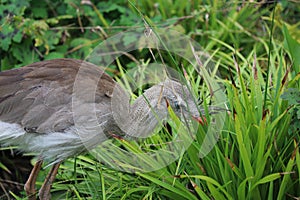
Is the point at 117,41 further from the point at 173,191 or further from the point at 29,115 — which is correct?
the point at 173,191

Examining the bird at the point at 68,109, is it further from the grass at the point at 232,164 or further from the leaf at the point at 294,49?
the leaf at the point at 294,49

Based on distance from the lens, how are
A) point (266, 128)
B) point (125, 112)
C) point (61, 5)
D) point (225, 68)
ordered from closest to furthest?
point (266, 128) → point (125, 112) → point (225, 68) → point (61, 5)

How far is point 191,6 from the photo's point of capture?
466 cm

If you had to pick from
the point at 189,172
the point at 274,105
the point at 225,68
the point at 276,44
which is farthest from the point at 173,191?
the point at 276,44

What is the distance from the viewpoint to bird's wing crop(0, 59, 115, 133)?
9.12 ft

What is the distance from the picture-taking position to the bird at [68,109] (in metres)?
2.76

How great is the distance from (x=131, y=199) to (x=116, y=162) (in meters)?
0.22

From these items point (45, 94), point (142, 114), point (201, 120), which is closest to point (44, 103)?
point (45, 94)

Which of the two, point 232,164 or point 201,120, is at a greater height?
point 201,120

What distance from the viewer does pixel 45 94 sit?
9.27 feet

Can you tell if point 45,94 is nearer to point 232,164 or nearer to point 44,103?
point 44,103

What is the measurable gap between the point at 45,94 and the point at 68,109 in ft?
0.49

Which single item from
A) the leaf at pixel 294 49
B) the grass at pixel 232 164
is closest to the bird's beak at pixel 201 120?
the grass at pixel 232 164

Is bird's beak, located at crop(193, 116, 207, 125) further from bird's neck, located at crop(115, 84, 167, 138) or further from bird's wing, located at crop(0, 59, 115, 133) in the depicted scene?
bird's wing, located at crop(0, 59, 115, 133)
